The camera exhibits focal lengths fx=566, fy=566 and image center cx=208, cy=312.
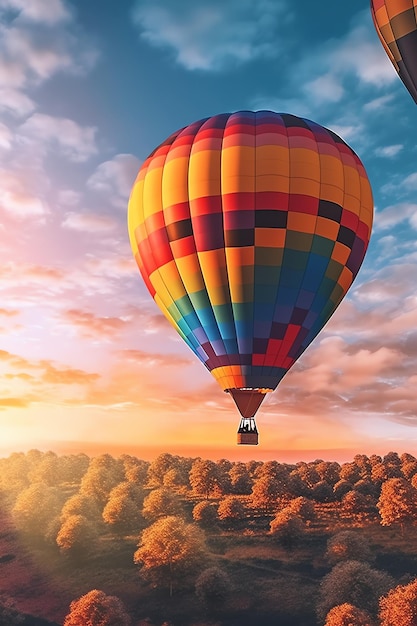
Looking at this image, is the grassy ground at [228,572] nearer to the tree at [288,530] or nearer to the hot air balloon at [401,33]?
the tree at [288,530]

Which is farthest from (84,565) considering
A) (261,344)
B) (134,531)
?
(261,344)

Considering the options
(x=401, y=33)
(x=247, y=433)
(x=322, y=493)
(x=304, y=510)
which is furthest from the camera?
(x=322, y=493)

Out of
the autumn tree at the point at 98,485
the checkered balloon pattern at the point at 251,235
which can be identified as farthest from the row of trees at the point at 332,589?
the autumn tree at the point at 98,485

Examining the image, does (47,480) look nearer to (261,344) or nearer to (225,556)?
(225,556)

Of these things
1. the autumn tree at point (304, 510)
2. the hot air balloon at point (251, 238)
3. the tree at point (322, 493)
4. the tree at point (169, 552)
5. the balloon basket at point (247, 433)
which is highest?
the hot air balloon at point (251, 238)

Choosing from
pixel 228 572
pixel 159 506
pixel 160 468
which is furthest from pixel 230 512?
pixel 160 468

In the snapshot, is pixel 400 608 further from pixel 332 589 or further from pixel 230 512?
pixel 230 512
